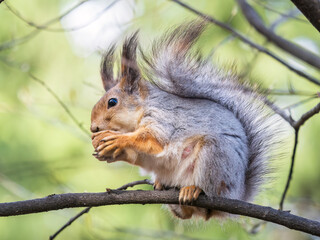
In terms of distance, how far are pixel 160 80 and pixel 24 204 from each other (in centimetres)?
92

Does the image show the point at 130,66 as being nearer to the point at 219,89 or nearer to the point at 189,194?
the point at 219,89

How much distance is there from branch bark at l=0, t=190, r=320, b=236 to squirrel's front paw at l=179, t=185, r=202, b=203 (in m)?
0.13

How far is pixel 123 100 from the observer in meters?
2.39

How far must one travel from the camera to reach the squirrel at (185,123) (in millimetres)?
2113

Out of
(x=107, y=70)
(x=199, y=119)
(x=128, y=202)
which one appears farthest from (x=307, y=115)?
(x=107, y=70)

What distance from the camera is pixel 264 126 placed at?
7.92 feet

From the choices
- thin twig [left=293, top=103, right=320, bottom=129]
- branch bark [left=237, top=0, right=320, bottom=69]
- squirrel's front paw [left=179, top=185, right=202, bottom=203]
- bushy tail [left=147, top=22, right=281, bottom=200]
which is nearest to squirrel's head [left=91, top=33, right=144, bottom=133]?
bushy tail [left=147, top=22, right=281, bottom=200]

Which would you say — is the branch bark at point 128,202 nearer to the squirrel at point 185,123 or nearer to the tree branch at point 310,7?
the squirrel at point 185,123

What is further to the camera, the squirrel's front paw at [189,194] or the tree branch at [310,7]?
the squirrel's front paw at [189,194]

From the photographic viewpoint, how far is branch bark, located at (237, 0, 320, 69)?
6.64 ft

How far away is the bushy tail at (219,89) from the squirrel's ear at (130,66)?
90mm

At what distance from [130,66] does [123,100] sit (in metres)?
0.18

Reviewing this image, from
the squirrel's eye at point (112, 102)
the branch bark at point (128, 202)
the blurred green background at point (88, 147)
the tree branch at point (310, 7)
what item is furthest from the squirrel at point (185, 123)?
the blurred green background at point (88, 147)

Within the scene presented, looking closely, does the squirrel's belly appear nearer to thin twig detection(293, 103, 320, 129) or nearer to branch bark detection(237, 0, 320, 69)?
thin twig detection(293, 103, 320, 129)
